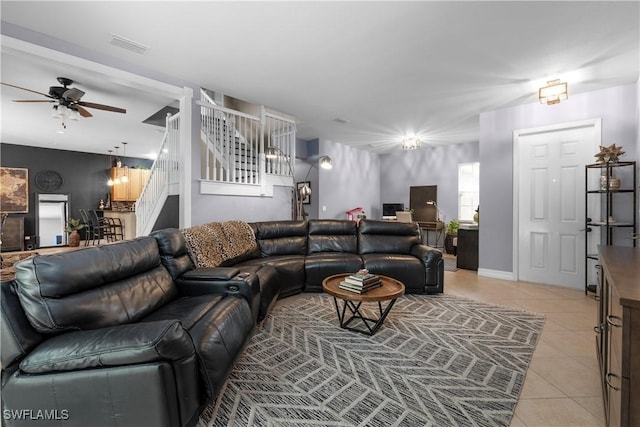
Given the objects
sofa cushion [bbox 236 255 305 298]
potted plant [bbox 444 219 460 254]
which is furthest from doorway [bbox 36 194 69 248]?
potted plant [bbox 444 219 460 254]

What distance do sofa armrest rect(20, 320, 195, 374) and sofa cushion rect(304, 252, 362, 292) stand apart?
98.0 inches

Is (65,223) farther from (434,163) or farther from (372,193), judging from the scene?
(434,163)

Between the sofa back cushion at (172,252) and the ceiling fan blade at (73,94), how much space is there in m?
2.46

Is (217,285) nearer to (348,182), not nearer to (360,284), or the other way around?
(360,284)

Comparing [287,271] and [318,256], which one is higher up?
[318,256]

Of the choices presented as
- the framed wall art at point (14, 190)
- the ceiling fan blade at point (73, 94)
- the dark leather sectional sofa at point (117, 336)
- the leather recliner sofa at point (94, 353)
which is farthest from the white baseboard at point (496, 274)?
the framed wall art at point (14, 190)

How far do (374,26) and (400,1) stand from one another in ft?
1.16

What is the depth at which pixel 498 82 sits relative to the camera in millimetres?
3627

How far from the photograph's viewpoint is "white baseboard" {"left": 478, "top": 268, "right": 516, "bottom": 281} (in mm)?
4489

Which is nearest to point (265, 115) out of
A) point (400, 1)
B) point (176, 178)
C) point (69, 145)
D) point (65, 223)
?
point (176, 178)

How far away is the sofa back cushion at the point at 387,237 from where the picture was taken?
13.7 feet

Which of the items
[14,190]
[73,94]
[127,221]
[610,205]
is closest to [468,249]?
[610,205]

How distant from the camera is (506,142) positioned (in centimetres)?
452

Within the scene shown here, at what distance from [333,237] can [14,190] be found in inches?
332
